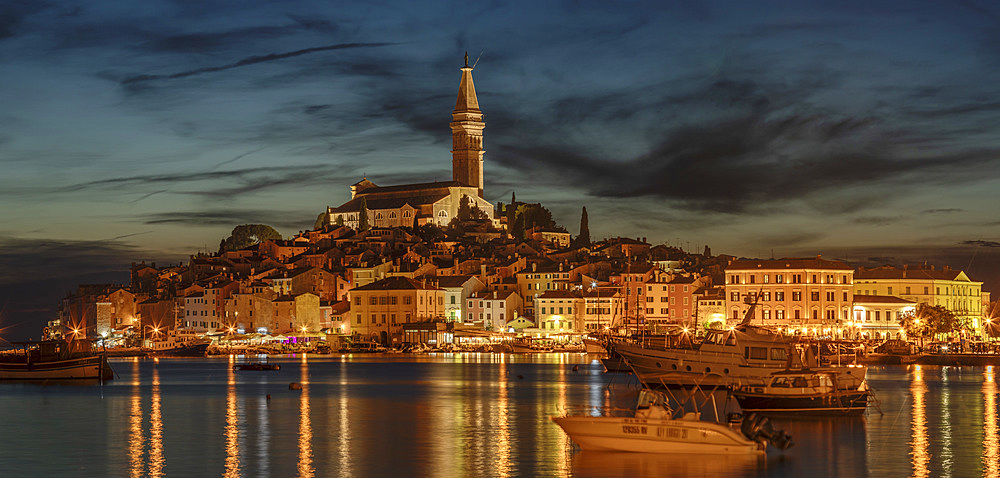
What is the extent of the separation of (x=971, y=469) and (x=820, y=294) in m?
86.1

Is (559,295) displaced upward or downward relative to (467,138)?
downward

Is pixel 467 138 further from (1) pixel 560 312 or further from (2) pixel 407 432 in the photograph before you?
(2) pixel 407 432

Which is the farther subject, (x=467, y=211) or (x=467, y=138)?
(x=467, y=138)

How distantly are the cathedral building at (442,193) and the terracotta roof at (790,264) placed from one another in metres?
55.3

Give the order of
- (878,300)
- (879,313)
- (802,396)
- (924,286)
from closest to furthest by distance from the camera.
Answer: (802,396) < (879,313) < (878,300) < (924,286)

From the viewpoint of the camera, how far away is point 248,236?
175750 millimetres

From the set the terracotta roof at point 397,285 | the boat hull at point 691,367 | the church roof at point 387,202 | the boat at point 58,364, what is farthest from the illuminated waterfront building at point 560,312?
the boat hull at point 691,367

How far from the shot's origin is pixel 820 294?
11462cm

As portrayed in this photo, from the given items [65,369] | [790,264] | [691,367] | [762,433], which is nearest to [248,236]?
[790,264]

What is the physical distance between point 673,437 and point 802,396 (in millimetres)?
11683

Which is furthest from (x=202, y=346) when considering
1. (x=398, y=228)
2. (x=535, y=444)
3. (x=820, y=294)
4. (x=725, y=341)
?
(x=535, y=444)

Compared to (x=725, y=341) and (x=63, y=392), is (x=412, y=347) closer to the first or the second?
(x=63, y=392)

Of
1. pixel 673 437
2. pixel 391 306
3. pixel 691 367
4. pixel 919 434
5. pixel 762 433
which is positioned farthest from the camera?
pixel 391 306

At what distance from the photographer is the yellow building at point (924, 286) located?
129 m
